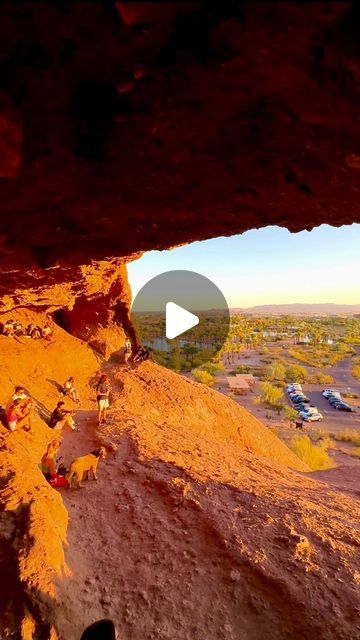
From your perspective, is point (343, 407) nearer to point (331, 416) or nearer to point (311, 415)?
point (331, 416)

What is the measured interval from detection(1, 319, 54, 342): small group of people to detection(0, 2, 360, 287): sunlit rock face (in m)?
9.70

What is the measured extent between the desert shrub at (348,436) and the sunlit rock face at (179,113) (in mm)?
27493

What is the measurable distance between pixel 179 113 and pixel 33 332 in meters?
12.7

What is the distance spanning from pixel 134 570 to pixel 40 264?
4.69 meters

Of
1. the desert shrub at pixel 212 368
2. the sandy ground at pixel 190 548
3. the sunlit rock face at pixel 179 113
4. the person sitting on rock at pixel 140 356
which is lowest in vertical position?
the desert shrub at pixel 212 368

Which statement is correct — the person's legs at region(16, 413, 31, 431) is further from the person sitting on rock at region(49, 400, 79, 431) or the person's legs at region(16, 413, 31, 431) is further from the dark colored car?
the dark colored car

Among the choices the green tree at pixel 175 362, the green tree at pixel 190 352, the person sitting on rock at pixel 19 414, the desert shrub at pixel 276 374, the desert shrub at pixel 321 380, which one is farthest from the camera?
the green tree at pixel 190 352

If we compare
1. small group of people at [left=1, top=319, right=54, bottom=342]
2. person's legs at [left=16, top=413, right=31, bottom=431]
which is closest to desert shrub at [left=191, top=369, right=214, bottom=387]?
small group of people at [left=1, top=319, right=54, bottom=342]

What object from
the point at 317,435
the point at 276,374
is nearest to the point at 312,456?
the point at 317,435

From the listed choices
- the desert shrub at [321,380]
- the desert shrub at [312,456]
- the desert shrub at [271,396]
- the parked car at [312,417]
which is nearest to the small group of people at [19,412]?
the desert shrub at [312,456]

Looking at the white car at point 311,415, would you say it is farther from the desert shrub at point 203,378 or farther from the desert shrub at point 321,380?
the desert shrub at point 321,380

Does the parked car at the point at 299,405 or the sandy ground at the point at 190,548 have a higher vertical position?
the sandy ground at the point at 190,548

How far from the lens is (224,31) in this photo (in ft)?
6.86

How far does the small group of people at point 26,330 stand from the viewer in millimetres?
12560
